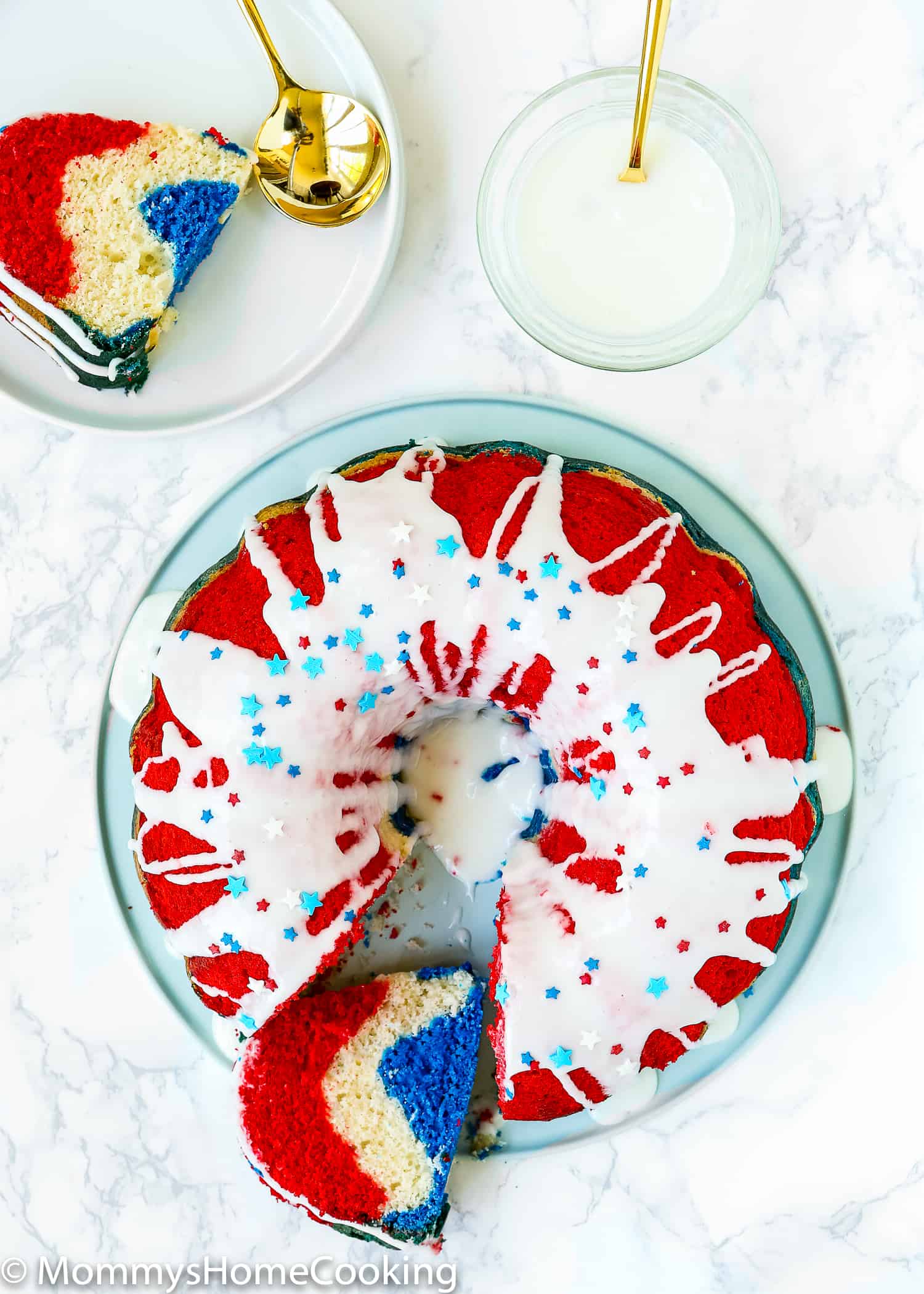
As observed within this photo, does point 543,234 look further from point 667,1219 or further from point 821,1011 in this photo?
point 667,1219

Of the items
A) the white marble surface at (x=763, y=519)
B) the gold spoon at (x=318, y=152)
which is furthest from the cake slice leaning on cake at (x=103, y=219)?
the white marble surface at (x=763, y=519)

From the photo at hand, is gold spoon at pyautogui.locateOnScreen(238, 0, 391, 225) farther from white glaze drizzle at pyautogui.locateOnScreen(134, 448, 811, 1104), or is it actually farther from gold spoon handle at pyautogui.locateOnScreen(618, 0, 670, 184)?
white glaze drizzle at pyautogui.locateOnScreen(134, 448, 811, 1104)

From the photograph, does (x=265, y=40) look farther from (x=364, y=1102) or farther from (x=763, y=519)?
(x=364, y=1102)

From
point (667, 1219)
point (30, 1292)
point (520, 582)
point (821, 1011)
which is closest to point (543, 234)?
point (520, 582)

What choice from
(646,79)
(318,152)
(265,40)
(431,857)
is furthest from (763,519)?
(265,40)

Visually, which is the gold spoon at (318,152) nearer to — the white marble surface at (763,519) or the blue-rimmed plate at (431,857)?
the white marble surface at (763,519)

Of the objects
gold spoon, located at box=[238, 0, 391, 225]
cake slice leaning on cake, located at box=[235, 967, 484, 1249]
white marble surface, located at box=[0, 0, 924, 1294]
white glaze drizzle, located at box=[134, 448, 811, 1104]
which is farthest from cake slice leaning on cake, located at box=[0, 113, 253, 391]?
cake slice leaning on cake, located at box=[235, 967, 484, 1249]
